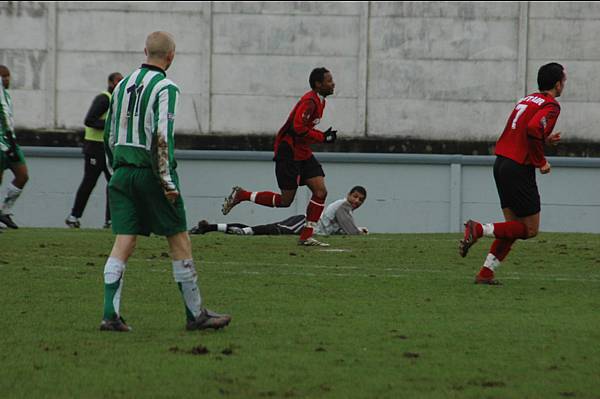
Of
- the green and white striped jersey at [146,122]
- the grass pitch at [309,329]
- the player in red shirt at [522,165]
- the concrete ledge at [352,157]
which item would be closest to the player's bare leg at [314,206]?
the grass pitch at [309,329]

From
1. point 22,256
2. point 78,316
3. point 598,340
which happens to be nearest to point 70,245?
point 22,256

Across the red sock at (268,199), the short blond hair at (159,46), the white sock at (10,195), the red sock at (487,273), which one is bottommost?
the red sock at (487,273)

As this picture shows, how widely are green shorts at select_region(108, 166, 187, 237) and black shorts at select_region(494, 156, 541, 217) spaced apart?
3552 mm

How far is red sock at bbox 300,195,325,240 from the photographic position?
581 inches

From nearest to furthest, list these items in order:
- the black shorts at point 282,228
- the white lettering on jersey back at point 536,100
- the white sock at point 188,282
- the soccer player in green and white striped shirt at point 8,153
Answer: the white sock at point 188,282
the white lettering on jersey back at point 536,100
the soccer player in green and white striped shirt at point 8,153
the black shorts at point 282,228

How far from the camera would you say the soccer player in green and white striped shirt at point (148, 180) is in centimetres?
795

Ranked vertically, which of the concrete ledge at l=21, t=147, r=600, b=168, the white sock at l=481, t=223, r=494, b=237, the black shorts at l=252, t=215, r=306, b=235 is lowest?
the black shorts at l=252, t=215, r=306, b=235

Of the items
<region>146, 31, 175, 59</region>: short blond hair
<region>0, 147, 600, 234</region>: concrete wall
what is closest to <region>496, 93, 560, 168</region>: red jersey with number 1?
<region>146, 31, 175, 59</region>: short blond hair

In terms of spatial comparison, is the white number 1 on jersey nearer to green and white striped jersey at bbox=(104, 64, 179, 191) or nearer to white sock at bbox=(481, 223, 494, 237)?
white sock at bbox=(481, 223, 494, 237)

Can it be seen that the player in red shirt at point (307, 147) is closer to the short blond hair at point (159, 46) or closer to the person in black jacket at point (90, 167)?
the person in black jacket at point (90, 167)

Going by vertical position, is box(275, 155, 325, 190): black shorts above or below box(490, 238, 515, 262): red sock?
above

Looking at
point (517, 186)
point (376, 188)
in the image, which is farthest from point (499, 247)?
point (376, 188)

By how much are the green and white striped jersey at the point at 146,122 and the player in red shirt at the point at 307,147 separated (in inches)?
243

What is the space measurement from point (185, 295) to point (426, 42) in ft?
46.7
